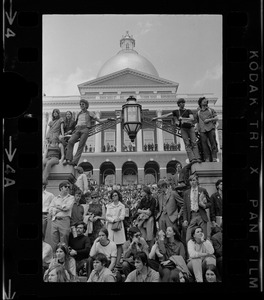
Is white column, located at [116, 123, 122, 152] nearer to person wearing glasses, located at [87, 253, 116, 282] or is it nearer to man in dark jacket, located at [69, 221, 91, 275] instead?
man in dark jacket, located at [69, 221, 91, 275]

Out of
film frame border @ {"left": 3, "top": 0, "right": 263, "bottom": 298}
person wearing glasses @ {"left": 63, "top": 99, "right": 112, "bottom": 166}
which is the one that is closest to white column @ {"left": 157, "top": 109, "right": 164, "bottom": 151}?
person wearing glasses @ {"left": 63, "top": 99, "right": 112, "bottom": 166}

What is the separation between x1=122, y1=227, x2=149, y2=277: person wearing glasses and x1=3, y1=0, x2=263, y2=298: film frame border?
788 mm

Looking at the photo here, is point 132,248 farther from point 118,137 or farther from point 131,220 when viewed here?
point 118,137

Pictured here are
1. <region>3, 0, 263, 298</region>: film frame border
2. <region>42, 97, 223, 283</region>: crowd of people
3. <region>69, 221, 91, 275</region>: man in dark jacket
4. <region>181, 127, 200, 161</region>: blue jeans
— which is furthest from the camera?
<region>181, 127, 200, 161</region>: blue jeans

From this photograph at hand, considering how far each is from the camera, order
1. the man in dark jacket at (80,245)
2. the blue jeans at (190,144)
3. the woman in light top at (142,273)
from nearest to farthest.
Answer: the woman in light top at (142,273) → the man in dark jacket at (80,245) → the blue jeans at (190,144)

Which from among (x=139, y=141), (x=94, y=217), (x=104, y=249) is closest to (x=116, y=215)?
(x=94, y=217)

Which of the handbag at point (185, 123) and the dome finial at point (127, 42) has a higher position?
the dome finial at point (127, 42)

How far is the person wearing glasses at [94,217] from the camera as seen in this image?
5129 mm

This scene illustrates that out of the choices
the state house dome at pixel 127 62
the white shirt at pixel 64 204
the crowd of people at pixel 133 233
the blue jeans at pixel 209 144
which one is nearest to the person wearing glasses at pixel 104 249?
the crowd of people at pixel 133 233

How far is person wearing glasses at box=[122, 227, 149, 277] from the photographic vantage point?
4.95 metres
